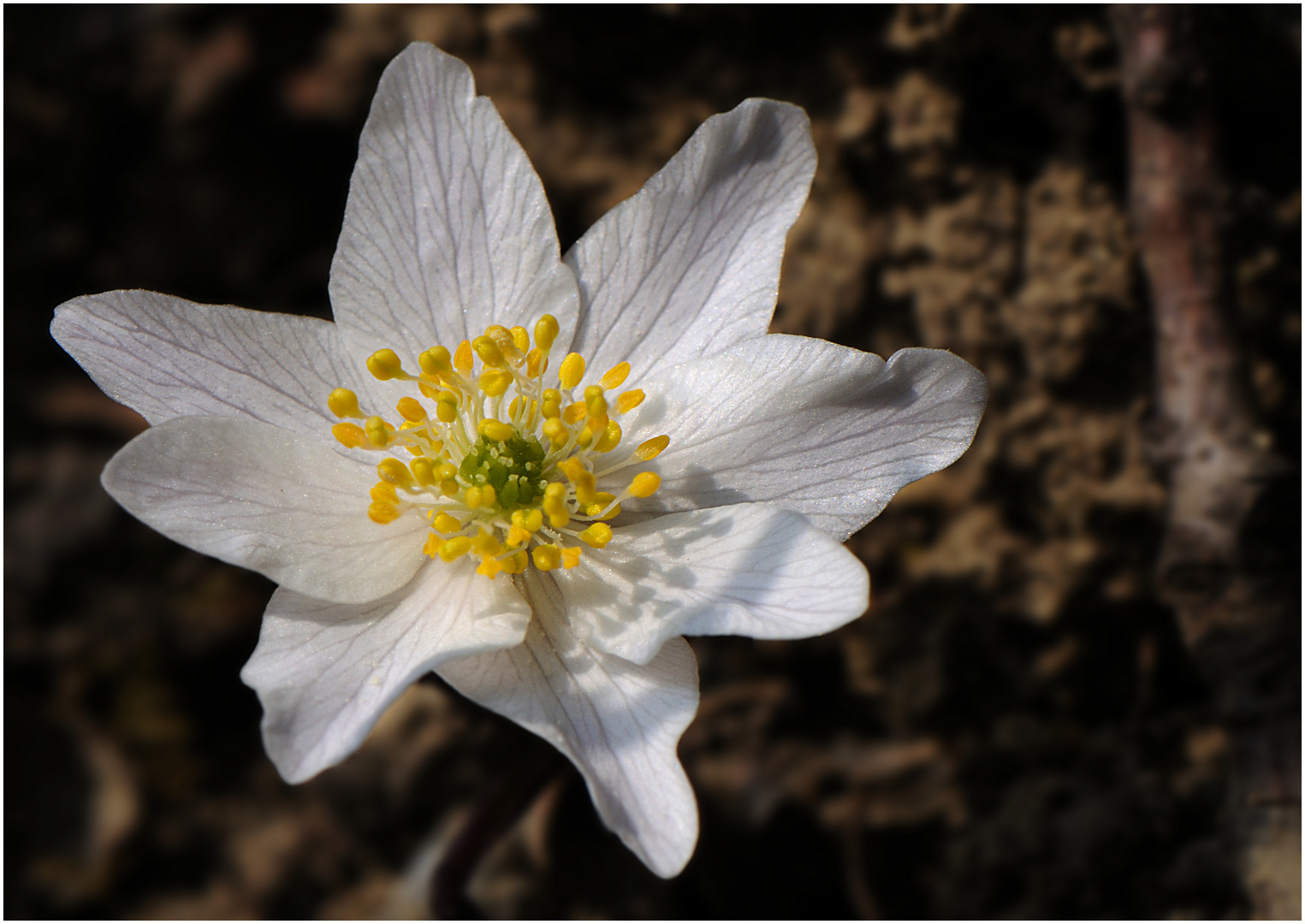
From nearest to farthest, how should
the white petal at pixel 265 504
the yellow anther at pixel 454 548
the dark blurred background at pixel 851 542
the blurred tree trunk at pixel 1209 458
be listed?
the white petal at pixel 265 504 → the yellow anther at pixel 454 548 → the blurred tree trunk at pixel 1209 458 → the dark blurred background at pixel 851 542

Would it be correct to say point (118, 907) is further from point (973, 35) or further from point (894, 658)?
point (973, 35)

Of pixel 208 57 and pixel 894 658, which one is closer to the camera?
pixel 894 658

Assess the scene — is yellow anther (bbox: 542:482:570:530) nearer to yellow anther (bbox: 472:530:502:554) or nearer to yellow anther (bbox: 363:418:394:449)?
yellow anther (bbox: 472:530:502:554)

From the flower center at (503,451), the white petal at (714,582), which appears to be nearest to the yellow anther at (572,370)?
the flower center at (503,451)

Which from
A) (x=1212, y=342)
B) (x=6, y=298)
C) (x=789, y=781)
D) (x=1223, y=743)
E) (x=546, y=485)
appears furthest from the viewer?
(x=6, y=298)

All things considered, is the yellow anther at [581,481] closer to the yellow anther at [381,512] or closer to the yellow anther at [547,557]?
the yellow anther at [547,557]

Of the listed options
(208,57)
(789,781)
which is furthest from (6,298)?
(789,781)

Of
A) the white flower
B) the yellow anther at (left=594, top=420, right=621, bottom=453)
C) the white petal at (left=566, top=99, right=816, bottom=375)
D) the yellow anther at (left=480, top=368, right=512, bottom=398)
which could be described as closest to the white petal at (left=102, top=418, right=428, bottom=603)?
the white flower
